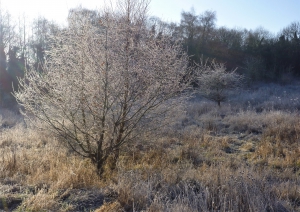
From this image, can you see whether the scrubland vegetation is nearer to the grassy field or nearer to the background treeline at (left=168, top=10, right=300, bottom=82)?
the grassy field

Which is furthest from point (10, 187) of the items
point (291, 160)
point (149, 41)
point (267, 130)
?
point (267, 130)

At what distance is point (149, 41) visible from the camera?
5445mm

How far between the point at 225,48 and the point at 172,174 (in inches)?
1032

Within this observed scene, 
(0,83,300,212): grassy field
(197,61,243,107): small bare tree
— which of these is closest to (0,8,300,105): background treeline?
(197,61,243,107): small bare tree

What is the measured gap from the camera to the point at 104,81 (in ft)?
16.5

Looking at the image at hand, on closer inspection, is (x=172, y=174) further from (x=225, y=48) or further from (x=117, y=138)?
(x=225, y=48)

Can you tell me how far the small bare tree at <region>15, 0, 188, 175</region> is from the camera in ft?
16.7

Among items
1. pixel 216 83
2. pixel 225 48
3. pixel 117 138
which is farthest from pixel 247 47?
pixel 117 138

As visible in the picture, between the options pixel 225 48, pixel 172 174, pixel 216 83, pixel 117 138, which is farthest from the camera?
pixel 225 48

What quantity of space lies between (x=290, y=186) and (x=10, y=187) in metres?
3.96

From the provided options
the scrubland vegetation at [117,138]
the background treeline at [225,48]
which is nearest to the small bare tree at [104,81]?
the scrubland vegetation at [117,138]

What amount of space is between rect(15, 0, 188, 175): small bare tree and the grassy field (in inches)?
22.9

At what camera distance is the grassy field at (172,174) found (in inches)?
146

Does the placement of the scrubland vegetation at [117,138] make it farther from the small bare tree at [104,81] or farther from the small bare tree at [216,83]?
the small bare tree at [216,83]
